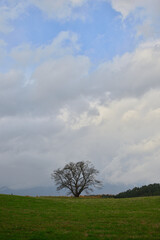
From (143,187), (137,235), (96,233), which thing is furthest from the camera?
(143,187)

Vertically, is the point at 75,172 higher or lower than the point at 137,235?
higher

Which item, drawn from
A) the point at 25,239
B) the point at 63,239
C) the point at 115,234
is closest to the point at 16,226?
the point at 25,239

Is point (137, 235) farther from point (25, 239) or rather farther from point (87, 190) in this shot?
point (87, 190)

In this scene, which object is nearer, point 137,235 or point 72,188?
point 137,235

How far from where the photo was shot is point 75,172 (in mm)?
85250

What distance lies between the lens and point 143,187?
81312 millimetres

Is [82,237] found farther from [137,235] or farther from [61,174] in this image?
[61,174]

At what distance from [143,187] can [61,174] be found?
2989 cm

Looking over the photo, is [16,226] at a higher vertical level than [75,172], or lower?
lower

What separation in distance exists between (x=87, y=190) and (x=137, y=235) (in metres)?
70.9

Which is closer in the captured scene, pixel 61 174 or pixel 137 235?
pixel 137 235

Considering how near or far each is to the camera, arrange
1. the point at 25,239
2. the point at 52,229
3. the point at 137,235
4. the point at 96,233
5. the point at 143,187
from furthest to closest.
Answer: the point at 143,187 < the point at 52,229 < the point at 96,233 < the point at 137,235 < the point at 25,239

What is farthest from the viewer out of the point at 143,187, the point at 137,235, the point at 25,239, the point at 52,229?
the point at 143,187

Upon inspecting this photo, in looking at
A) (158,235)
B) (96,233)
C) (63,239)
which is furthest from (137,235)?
(63,239)
